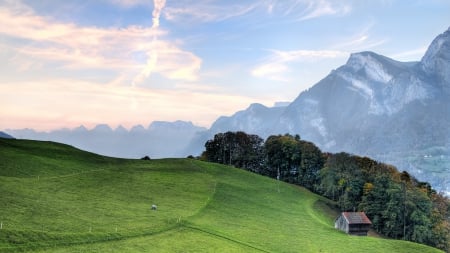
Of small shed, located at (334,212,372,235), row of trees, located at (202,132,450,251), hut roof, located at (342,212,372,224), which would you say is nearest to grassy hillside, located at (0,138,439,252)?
small shed, located at (334,212,372,235)

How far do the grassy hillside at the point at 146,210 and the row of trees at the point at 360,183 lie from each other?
432 inches

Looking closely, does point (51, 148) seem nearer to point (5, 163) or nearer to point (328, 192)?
point (5, 163)

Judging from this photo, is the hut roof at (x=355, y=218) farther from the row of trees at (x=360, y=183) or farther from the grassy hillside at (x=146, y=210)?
the row of trees at (x=360, y=183)

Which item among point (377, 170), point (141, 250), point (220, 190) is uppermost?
point (377, 170)

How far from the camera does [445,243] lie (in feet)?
368

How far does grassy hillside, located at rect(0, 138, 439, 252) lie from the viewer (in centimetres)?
5941

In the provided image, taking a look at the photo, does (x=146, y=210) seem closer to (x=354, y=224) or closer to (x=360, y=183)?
(x=354, y=224)

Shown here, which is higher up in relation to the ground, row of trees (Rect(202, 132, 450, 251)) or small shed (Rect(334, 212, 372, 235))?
row of trees (Rect(202, 132, 450, 251))

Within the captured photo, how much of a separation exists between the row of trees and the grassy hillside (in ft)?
36.0

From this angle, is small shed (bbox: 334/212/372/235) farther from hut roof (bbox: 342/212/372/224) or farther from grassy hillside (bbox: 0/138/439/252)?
grassy hillside (bbox: 0/138/439/252)

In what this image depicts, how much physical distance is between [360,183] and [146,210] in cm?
7542

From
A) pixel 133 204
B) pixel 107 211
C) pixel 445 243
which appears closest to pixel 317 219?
pixel 445 243

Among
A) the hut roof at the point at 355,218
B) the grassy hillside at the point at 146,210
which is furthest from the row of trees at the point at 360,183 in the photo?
the hut roof at the point at 355,218

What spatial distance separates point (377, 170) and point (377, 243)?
174ft
